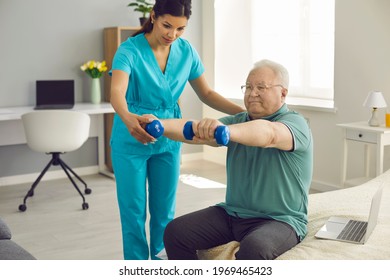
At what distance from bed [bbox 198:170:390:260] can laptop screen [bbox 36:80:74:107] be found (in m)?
2.94

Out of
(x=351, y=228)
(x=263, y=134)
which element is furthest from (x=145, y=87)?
(x=351, y=228)

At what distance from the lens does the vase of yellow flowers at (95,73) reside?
16.7 feet

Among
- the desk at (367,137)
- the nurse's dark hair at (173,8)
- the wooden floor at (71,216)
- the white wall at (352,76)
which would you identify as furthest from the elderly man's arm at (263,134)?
the white wall at (352,76)

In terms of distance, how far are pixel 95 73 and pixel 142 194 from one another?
9.21 feet

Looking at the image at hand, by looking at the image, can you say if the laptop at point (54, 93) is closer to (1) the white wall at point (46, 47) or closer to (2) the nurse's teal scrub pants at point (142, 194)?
(1) the white wall at point (46, 47)

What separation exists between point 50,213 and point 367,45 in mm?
2475

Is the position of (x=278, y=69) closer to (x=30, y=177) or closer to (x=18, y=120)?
(x=18, y=120)

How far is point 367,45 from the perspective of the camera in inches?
165

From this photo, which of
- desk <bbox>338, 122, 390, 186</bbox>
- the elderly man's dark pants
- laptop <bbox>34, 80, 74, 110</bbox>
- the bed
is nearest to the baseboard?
laptop <bbox>34, 80, 74, 110</bbox>

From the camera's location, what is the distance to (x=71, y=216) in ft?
13.1

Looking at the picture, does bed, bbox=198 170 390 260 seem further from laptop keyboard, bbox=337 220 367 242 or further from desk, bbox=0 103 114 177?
desk, bbox=0 103 114 177

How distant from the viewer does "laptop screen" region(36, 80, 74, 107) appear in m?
4.96
